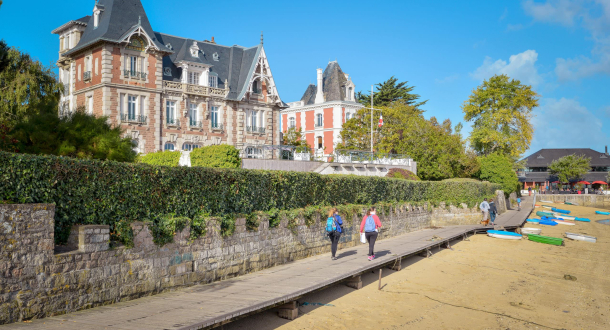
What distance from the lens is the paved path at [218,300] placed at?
930 centimetres

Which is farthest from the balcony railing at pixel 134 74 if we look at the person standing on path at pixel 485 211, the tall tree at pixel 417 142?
the person standing on path at pixel 485 211

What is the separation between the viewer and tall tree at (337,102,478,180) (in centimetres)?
4922

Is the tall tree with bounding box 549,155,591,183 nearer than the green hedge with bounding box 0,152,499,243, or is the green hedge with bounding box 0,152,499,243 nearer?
the green hedge with bounding box 0,152,499,243

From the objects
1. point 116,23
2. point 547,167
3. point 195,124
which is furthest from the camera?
point 547,167

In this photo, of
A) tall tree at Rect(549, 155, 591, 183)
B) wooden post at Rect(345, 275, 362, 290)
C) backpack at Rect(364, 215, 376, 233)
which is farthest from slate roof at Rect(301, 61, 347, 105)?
tall tree at Rect(549, 155, 591, 183)

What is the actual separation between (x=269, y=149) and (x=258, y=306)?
2589cm

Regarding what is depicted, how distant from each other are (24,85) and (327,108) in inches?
1659

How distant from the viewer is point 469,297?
1594cm

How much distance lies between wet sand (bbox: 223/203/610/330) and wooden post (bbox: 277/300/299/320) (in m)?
0.14

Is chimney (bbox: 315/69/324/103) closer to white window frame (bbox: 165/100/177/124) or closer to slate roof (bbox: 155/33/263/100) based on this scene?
slate roof (bbox: 155/33/263/100)

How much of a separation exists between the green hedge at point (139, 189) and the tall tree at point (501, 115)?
4498 centimetres

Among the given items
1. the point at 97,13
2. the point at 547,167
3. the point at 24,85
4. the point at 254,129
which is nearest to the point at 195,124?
the point at 254,129

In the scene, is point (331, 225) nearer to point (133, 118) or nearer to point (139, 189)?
point (139, 189)

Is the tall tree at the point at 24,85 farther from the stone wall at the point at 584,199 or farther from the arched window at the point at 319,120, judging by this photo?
the stone wall at the point at 584,199
